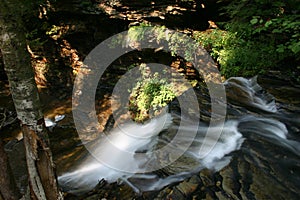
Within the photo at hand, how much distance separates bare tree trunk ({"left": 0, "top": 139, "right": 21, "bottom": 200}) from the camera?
3.17 metres

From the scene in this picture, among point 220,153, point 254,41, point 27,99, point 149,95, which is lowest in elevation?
point 149,95

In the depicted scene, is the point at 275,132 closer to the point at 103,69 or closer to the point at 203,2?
the point at 203,2

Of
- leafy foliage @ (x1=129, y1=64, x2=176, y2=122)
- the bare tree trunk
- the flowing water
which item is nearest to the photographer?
the bare tree trunk

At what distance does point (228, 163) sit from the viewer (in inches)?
151

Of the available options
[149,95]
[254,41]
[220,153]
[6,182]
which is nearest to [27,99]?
[6,182]

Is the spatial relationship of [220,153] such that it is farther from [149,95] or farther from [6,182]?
[149,95]

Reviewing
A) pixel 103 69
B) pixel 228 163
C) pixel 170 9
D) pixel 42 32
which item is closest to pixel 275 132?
pixel 228 163

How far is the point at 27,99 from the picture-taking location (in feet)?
8.82

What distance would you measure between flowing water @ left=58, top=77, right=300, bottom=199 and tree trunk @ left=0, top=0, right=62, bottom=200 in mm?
1354

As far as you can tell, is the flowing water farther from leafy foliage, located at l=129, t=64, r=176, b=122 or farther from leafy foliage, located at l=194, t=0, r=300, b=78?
leafy foliage, located at l=129, t=64, r=176, b=122

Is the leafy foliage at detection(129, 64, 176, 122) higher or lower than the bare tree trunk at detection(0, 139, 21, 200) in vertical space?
lower

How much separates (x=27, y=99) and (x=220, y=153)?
2.95 meters

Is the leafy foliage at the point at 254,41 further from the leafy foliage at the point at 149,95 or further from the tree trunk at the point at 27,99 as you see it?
the tree trunk at the point at 27,99

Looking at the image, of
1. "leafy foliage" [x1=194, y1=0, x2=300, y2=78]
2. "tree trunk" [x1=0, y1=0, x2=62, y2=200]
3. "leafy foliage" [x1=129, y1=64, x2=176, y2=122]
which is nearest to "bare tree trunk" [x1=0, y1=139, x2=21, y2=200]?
"tree trunk" [x1=0, y1=0, x2=62, y2=200]
